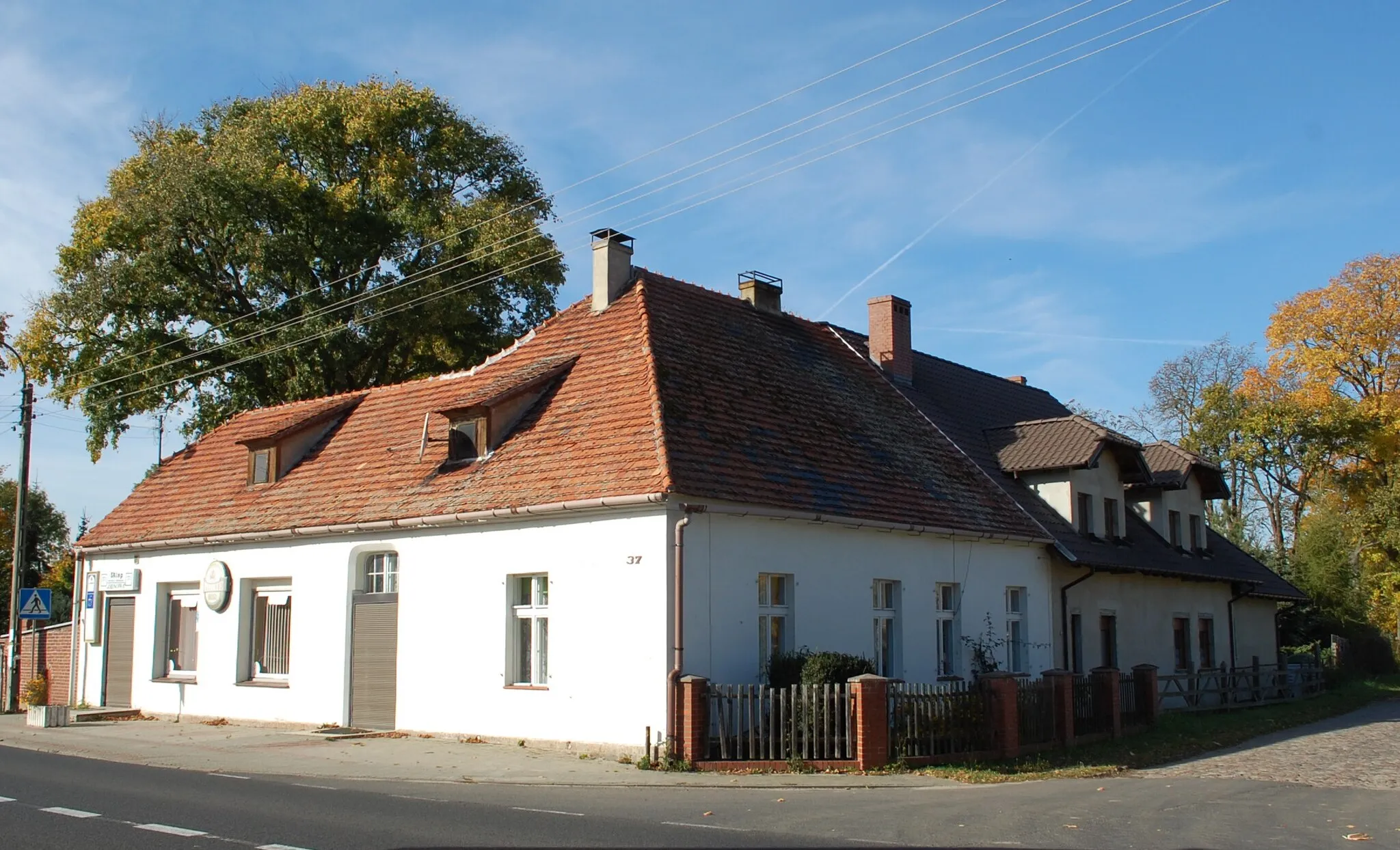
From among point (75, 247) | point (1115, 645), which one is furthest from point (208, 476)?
point (1115, 645)

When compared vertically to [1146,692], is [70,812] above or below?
below

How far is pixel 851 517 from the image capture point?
18984mm

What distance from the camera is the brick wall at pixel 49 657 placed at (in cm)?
2720

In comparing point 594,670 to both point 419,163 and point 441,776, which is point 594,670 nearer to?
point 441,776

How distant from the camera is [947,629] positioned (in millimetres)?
21844

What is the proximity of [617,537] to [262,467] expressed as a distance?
35.9ft

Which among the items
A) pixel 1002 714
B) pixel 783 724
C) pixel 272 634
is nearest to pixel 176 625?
pixel 272 634

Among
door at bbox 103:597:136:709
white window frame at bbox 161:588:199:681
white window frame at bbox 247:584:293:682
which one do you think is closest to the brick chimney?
white window frame at bbox 247:584:293:682

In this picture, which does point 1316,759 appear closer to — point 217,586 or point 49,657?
point 217,586

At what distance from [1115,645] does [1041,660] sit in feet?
12.4

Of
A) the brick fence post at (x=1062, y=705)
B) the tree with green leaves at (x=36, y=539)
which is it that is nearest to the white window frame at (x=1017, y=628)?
the brick fence post at (x=1062, y=705)

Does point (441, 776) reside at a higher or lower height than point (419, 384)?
lower

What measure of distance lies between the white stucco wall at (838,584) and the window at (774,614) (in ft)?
0.45

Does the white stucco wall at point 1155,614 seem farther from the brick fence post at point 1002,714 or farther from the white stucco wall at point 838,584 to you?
the brick fence post at point 1002,714
